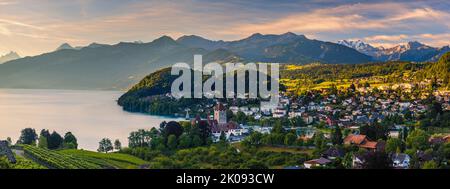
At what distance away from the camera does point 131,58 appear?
193ft

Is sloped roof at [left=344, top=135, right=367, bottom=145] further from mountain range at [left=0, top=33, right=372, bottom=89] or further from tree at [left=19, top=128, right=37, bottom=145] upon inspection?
mountain range at [left=0, top=33, right=372, bottom=89]

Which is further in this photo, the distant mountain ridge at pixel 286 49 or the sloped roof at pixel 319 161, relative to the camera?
the distant mountain ridge at pixel 286 49

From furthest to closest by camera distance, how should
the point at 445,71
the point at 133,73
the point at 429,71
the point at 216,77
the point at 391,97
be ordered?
the point at 133,73
the point at 216,77
the point at 429,71
the point at 445,71
the point at 391,97

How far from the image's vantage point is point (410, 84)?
73.7ft

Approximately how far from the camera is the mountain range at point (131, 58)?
51.1 metres

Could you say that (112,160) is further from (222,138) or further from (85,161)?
(222,138)

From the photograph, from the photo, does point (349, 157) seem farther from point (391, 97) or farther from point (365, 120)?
point (391, 97)

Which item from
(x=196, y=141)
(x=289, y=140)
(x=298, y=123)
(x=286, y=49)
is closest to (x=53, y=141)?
(x=196, y=141)

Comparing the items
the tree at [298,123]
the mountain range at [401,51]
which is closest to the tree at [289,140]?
the tree at [298,123]

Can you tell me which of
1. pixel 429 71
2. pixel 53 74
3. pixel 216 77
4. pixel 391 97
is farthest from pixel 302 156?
pixel 53 74

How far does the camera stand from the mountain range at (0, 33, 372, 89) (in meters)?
51.1

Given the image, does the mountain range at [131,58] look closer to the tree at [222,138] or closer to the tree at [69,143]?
the tree at [222,138]

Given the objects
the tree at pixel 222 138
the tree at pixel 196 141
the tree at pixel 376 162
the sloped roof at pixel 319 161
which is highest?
the tree at pixel 376 162

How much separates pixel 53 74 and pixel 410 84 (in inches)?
1707
